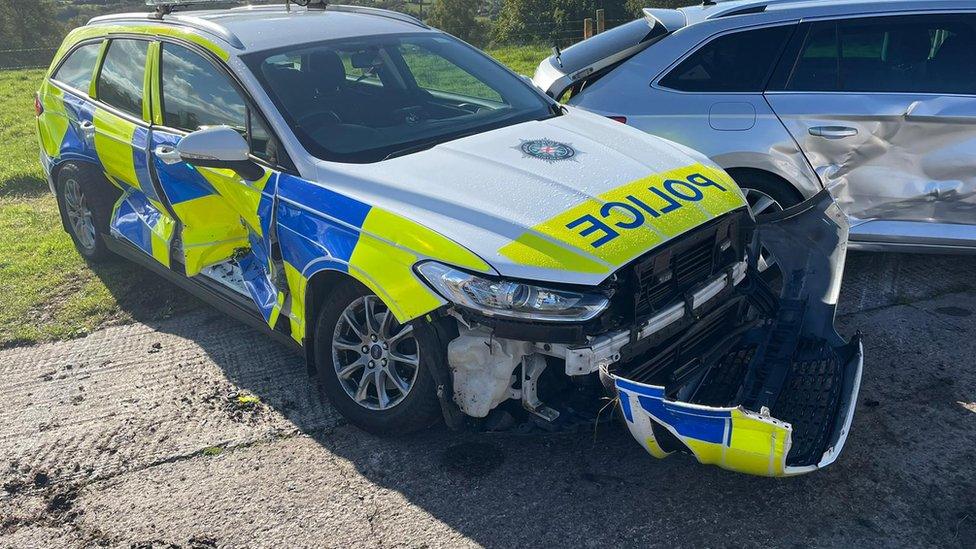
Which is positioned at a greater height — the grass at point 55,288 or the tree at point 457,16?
the tree at point 457,16

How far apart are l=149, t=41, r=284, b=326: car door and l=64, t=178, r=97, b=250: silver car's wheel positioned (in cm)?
150

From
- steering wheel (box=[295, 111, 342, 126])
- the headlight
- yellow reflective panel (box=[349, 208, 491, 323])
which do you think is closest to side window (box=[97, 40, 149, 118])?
steering wheel (box=[295, 111, 342, 126])

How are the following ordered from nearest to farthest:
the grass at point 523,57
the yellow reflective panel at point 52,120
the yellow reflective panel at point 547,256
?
the yellow reflective panel at point 547,256, the yellow reflective panel at point 52,120, the grass at point 523,57

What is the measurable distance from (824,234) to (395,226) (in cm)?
219

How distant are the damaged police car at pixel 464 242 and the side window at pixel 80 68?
56 cm

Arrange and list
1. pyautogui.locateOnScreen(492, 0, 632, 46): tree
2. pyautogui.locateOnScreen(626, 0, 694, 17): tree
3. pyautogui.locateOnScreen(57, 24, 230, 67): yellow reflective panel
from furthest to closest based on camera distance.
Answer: pyautogui.locateOnScreen(492, 0, 632, 46): tree < pyautogui.locateOnScreen(626, 0, 694, 17): tree < pyautogui.locateOnScreen(57, 24, 230, 67): yellow reflective panel

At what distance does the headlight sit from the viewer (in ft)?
9.67

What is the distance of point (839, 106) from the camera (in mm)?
4570

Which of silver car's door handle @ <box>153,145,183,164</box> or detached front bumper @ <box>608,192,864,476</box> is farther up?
silver car's door handle @ <box>153,145,183,164</box>

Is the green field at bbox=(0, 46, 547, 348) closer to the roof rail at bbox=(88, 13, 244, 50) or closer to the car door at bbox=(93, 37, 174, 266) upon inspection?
the car door at bbox=(93, 37, 174, 266)

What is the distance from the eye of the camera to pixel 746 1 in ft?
17.0

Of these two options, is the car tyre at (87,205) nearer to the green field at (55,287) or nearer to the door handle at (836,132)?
the green field at (55,287)

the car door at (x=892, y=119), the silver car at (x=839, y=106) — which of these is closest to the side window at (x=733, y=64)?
the silver car at (x=839, y=106)

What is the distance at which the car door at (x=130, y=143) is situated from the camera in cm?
464
